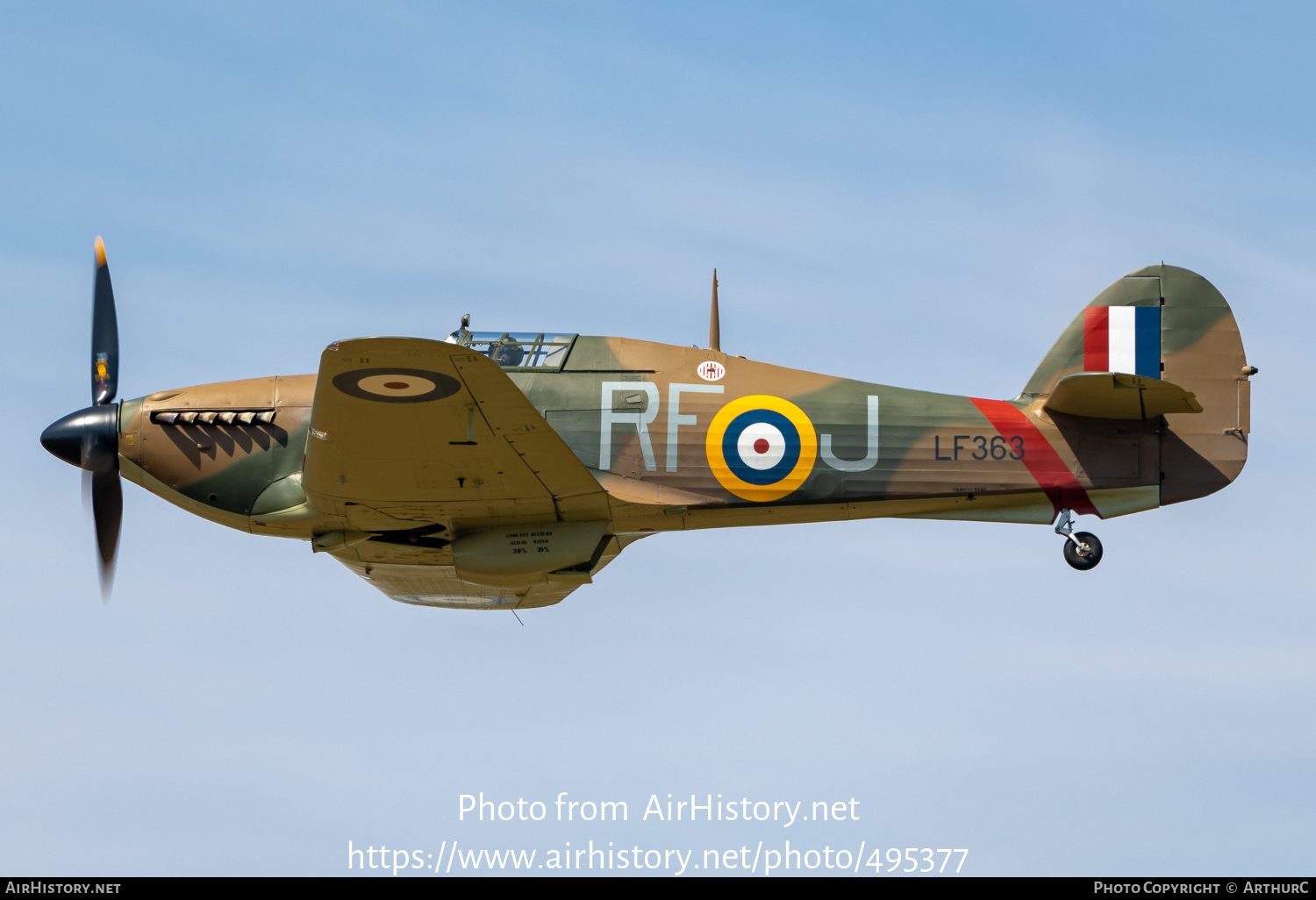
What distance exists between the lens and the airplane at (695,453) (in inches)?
529

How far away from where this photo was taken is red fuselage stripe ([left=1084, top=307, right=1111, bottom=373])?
14312mm

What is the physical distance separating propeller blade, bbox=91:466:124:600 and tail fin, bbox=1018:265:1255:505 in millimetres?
8740

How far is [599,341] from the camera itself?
1381 centimetres

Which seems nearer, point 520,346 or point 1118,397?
point 1118,397

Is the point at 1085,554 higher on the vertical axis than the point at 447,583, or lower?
higher

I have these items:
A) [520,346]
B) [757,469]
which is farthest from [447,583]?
[757,469]

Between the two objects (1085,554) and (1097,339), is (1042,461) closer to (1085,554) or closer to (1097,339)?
(1085,554)

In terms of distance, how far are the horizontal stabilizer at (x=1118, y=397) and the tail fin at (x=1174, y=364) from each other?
0.02m

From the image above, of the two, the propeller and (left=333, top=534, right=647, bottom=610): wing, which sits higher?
the propeller

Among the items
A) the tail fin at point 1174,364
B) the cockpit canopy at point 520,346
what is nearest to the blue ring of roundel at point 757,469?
the cockpit canopy at point 520,346

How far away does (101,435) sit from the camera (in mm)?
14000

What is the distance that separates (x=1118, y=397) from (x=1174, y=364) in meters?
1.15

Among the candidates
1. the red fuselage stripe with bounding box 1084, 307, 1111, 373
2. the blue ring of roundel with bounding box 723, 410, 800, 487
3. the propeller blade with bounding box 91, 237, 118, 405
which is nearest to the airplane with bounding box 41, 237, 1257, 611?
the blue ring of roundel with bounding box 723, 410, 800, 487

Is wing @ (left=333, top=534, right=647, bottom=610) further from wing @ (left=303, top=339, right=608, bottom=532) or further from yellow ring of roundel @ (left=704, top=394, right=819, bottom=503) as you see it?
yellow ring of roundel @ (left=704, top=394, right=819, bottom=503)
